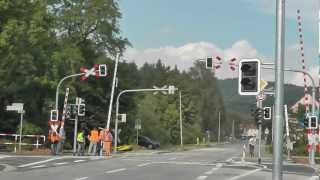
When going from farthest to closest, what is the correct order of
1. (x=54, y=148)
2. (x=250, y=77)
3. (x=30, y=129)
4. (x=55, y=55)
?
(x=55, y=55) → (x=30, y=129) → (x=54, y=148) → (x=250, y=77)

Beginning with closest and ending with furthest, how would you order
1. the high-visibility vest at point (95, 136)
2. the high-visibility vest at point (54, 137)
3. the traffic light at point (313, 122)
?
the traffic light at point (313, 122) < the high-visibility vest at point (54, 137) < the high-visibility vest at point (95, 136)

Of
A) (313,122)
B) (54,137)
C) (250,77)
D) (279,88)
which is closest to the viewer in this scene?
(279,88)

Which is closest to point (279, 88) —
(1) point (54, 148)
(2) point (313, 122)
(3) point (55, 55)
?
(2) point (313, 122)

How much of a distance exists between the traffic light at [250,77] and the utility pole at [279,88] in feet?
4.65

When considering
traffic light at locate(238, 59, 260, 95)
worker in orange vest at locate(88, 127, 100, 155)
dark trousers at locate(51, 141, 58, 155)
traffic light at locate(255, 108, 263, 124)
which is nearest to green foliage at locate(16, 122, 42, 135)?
worker in orange vest at locate(88, 127, 100, 155)

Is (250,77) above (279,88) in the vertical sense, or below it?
above

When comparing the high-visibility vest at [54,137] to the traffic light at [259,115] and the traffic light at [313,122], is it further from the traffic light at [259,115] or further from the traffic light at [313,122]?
the traffic light at [313,122]

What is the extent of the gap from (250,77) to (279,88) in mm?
1777

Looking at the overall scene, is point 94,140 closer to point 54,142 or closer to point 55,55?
point 54,142

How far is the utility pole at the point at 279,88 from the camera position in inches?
Answer: 622

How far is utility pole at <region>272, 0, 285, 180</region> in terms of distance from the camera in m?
15.8

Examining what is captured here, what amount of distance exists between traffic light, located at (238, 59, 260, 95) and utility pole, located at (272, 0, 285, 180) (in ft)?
4.65

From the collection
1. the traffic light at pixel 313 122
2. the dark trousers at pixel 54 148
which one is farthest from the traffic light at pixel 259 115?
the dark trousers at pixel 54 148

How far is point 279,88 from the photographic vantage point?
16156mm
